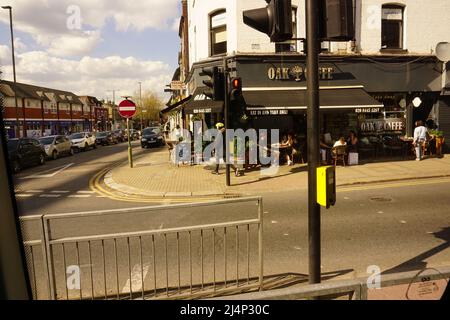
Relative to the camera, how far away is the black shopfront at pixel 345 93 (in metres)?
14.0

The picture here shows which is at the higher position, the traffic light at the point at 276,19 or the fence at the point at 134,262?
the traffic light at the point at 276,19

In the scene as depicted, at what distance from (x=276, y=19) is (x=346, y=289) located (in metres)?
2.77

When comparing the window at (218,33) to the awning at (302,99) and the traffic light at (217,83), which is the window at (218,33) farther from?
the traffic light at (217,83)

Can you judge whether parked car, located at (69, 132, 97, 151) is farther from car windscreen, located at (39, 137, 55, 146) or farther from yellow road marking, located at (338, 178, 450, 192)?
yellow road marking, located at (338, 178, 450, 192)

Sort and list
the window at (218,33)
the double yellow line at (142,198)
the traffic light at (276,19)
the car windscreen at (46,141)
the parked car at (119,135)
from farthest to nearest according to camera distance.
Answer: the parked car at (119,135) < the car windscreen at (46,141) < the window at (218,33) < the double yellow line at (142,198) < the traffic light at (276,19)

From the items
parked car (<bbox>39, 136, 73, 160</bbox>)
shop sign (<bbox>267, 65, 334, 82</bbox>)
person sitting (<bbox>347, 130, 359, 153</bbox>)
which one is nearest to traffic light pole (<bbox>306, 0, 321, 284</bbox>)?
shop sign (<bbox>267, 65, 334, 82</bbox>)

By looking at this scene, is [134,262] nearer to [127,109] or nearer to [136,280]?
[136,280]

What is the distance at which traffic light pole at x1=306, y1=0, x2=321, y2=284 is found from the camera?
371 centimetres

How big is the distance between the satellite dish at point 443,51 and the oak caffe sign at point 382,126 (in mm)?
3075

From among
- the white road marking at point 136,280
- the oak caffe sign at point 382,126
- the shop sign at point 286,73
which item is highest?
the shop sign at point 286,73

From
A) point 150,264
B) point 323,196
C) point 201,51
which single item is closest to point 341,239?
point 323,196

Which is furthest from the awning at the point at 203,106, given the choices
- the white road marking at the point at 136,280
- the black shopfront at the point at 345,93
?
the white road marking at the point at 136,280

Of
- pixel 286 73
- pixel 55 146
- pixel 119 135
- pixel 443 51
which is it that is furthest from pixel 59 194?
pixel 119 135

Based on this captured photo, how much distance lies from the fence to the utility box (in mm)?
935
